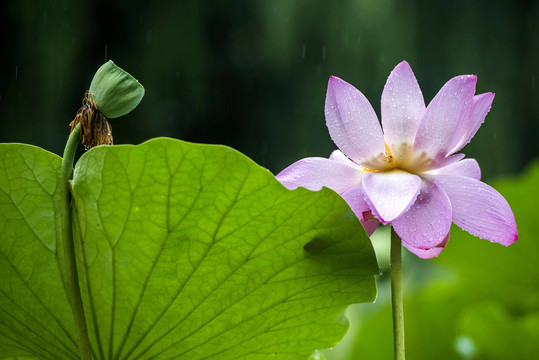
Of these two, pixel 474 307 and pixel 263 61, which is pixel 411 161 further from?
pixel 263 61

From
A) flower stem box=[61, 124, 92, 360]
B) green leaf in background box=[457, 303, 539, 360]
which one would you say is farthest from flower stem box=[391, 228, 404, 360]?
green leaf in background box=[457, 303, 539, 360]

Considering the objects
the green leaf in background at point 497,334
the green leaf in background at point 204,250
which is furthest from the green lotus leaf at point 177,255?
the green leaf in background at point 497,334

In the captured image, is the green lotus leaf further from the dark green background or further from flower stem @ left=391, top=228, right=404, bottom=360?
the dark green background

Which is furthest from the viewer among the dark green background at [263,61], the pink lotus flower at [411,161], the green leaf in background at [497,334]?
the dark green background at [263,61]

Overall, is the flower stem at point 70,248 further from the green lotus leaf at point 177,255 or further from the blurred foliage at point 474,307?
the blurred foliage at point 474,307

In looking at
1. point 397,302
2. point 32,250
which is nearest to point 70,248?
point 32,250
